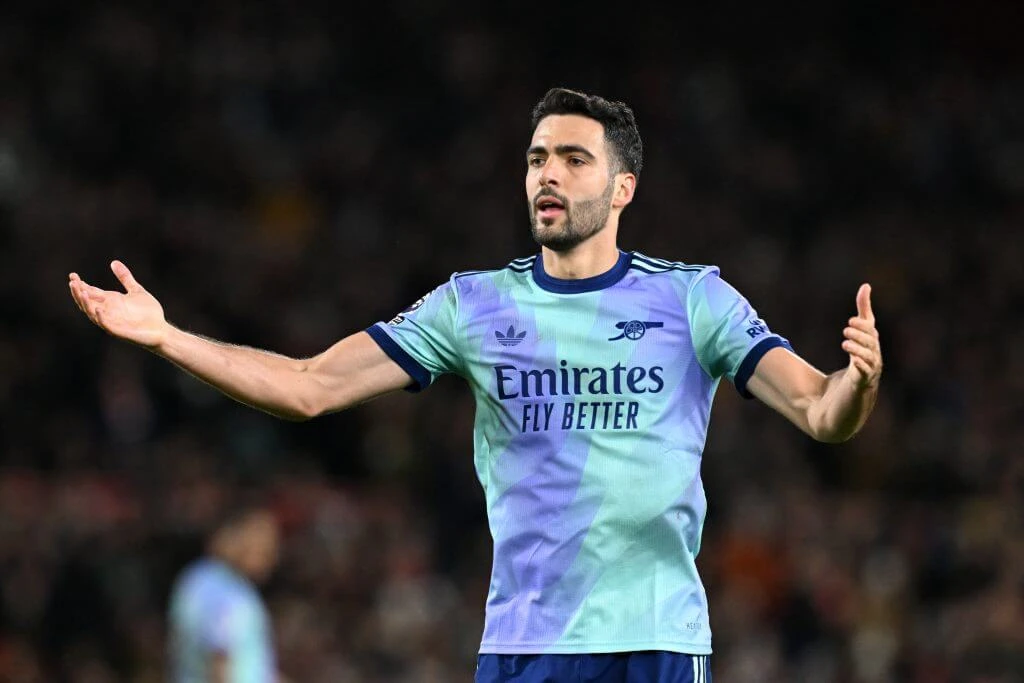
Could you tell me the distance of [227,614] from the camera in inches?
310

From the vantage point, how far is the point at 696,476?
4.31 m

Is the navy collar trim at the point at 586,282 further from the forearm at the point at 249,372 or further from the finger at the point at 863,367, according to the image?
the finger at the point at 863,367

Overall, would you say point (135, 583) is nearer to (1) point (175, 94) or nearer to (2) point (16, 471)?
(2) point (16, 471)

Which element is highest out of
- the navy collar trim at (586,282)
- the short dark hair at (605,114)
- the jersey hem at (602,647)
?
the short dark hair at (605,114)

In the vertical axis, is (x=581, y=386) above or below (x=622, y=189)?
below

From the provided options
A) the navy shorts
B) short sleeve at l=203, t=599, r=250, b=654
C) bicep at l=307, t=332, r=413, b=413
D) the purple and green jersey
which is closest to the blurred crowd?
short sleeve at l=203, t=599, r=250, b=654

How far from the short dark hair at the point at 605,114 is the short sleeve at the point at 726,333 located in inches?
16.4

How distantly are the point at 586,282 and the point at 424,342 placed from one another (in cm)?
48

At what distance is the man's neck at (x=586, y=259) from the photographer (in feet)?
14.8

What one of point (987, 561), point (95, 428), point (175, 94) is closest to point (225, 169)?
point (175, 94)

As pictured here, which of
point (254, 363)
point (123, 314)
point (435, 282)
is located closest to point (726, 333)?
point (254, 363)

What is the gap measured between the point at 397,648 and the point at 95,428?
2.47m

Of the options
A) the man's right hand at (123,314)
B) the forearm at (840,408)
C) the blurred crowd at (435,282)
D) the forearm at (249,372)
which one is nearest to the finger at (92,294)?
the man's right hand at (123,314)

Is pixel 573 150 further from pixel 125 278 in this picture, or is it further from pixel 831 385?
pixel 125 278
